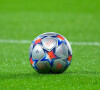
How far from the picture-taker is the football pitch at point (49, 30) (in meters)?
5.96

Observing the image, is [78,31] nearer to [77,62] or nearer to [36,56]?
[77,62]

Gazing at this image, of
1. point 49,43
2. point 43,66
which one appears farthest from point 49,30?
point 43,66

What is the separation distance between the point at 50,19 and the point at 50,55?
1067 centimetres

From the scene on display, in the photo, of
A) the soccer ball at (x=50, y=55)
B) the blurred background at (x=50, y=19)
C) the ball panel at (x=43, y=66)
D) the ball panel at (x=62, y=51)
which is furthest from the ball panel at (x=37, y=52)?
the blurred background at (x=50, y=19)

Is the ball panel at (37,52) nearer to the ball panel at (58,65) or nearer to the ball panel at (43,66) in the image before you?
the ball panel at (43,66)

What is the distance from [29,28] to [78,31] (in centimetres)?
211

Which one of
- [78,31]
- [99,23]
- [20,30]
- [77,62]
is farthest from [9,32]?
[77,62]

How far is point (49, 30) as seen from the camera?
13.9m

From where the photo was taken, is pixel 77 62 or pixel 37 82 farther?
pixel 77 62

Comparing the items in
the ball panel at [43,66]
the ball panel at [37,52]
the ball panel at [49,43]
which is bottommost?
the ball panel at [43,66]

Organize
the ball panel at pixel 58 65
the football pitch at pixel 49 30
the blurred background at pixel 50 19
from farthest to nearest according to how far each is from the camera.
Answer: the blurred background at pixel 50 19 → the ball panel at pixel 58 65 → the football pitch at pixel 49 30

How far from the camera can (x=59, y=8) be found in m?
20.8

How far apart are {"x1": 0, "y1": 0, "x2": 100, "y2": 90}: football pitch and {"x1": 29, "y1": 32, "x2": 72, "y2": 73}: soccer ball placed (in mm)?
145

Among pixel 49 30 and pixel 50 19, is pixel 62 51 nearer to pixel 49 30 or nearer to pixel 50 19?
pixel 49 30
